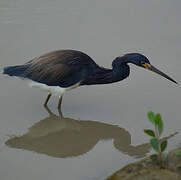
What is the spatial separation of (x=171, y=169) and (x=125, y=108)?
240cm

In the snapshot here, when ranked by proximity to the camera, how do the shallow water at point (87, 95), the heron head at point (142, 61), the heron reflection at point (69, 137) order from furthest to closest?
the heron head at point (142, 61), the heron reflection at point (69, 137), the shallow water at point (87, 95)

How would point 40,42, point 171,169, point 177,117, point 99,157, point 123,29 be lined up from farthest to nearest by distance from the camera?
point 123,29 → point 40,42 → point 177,117 → point 99,157 → point 171,169

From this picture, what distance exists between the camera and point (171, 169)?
13.6ft

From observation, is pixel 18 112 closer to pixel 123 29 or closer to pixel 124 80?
pixel 124 80

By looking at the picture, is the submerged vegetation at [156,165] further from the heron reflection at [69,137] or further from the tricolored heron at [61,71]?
the tricolored heron at [61,71]

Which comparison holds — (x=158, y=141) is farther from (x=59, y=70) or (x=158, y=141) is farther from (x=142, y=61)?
(x=59, y=70)

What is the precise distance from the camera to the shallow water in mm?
5414

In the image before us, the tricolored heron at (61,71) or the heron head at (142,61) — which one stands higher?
the heron head at (142,61)

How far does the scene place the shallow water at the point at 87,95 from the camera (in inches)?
213

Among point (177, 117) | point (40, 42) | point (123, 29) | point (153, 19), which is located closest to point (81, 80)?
point (177, 117)

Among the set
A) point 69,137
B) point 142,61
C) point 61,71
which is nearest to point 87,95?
point 61,71

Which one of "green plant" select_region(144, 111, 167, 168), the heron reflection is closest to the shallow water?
the heron reflection

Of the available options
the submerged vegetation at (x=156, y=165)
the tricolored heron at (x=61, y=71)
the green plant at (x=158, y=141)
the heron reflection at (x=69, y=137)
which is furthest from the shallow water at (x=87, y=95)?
the green plant at (x=158, y=141)

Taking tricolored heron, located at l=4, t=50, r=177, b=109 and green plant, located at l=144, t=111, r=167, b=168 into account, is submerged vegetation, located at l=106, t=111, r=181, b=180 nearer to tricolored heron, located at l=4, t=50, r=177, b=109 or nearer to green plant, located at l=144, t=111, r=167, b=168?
green plant, located at l=144, t=111, r=167, b=168
